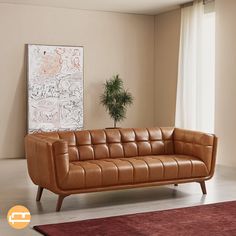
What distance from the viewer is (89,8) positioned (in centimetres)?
928

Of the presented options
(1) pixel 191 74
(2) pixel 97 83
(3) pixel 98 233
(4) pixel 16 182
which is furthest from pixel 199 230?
(2) pixel 97 83

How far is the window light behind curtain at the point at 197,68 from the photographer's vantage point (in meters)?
8.54

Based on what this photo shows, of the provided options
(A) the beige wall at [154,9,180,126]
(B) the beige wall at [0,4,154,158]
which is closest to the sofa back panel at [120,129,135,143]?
(B) the beige wall at [0,4,154,158]

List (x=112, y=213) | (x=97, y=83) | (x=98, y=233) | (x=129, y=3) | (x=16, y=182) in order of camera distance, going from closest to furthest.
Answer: (x=98, y=233)
(x=112, y=213)
(x=16, y=182)
(x=129, y=3)
(x=97, y=83)

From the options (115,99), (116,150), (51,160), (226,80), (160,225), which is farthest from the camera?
(115,99)

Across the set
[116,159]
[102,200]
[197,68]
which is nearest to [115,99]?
[197,68]

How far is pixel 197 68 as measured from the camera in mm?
8719

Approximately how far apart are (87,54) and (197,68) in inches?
82.8

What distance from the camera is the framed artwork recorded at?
8.98 metres

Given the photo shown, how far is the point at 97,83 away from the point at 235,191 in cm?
434

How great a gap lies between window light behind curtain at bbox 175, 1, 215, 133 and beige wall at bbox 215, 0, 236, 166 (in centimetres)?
34

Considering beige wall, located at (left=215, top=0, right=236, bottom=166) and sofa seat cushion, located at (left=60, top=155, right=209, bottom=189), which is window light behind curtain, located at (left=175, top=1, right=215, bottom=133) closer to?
beige wall, located at (left=215, top=0, right=236, bottom=166)

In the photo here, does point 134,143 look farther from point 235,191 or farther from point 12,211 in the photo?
point 12,211

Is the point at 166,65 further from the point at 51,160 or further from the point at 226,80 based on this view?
the point at 51,160
